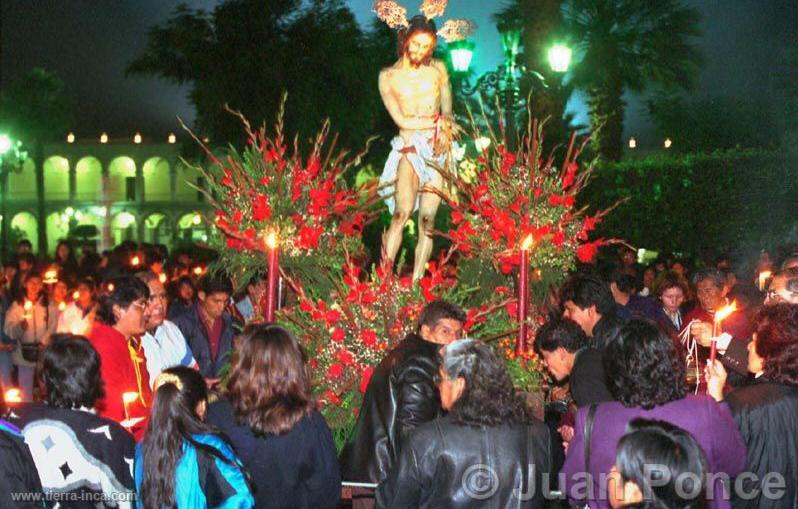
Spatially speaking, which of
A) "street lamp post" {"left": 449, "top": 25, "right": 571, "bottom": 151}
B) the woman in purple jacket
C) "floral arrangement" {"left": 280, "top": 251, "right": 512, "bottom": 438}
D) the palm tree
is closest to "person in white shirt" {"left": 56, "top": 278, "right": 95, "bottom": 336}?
"floral arrangement" {"left": 280, "top": 251, "right": 512, "bottom": 438}

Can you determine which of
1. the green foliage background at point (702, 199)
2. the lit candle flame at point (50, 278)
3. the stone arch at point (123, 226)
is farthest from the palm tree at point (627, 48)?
the stone arch at point (123, 226)

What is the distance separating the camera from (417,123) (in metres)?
10.2

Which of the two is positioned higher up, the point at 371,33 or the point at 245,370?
the point at 371,33

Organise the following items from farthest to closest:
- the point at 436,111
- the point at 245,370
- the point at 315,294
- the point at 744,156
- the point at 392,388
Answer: the point at 744,156 → the point at 436,111 → the point at 315,294 → the point at 392,388 → the point at 245,370

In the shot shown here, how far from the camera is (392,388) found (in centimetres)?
596

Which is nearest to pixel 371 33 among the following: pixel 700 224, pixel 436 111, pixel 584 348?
pixel 700 224

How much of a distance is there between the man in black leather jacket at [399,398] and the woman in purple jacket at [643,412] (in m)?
1.15

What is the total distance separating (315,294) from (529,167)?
218 centimetres

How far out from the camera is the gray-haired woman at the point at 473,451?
14.9ft

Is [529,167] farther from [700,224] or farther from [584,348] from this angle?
[700,224]

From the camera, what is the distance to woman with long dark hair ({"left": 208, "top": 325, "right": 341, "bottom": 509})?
480 cm

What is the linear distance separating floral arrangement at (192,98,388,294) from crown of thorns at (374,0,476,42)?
1267mm

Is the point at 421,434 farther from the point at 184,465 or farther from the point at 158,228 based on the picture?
the point at 158,228

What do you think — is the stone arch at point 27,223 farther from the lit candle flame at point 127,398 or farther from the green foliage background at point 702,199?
the lit candle flame at point 127,398
